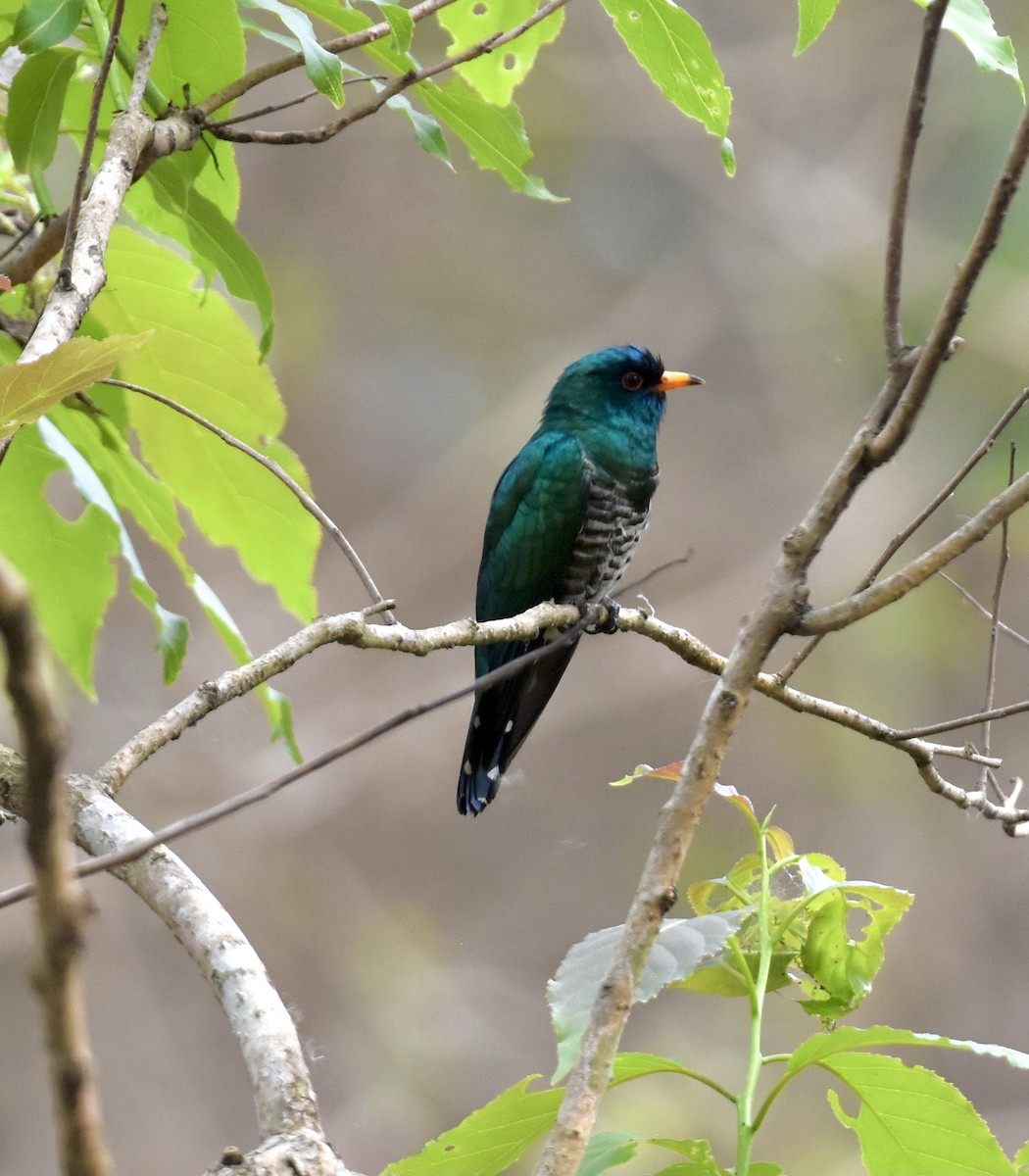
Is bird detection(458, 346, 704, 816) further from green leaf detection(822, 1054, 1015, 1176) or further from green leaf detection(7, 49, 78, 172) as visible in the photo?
green leaf detection(822, 1054, 1015, 1176)

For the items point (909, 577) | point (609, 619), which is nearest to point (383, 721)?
point (909, 577)

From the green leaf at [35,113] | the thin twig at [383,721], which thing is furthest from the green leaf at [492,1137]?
the green leaf at [35,113]

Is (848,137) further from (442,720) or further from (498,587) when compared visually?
(498,587)

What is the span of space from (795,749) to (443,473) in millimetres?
2486

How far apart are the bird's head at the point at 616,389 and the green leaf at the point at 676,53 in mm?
1734

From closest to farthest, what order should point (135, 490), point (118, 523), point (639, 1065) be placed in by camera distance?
point (639, 1065) < point (118, 523) < point (135, 490)

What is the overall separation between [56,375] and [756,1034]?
666 mm

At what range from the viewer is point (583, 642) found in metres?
6.16

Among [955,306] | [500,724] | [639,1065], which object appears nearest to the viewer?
[955,306]

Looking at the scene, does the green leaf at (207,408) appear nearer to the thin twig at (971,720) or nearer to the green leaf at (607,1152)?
the thin twig at (971,720)

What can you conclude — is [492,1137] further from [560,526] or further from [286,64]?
[560,526]

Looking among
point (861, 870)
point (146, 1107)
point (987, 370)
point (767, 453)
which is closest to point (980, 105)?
point (987, 370)

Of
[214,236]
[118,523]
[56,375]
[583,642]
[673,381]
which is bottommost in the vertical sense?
[56,375]

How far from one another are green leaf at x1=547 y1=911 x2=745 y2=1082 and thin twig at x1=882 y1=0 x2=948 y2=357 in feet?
1.42
